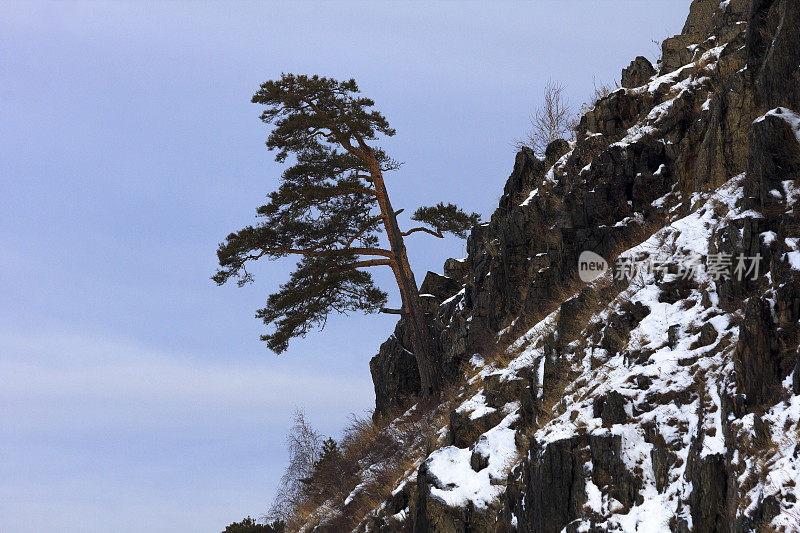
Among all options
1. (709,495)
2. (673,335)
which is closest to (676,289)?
(673,335)

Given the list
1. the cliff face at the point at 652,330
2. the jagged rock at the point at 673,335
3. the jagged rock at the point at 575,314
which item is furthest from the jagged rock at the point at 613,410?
the jagged rock at the point at 575,314

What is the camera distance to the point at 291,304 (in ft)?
70.7

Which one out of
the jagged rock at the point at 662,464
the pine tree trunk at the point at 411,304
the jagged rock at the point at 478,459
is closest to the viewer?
the jagged rock at the point at 662,464

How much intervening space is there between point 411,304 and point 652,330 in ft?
36.4

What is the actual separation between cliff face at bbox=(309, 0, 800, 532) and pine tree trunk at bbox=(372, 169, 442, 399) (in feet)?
5.42

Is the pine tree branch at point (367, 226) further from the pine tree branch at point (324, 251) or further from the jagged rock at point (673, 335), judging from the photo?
the jagged rock at point (673, 335)

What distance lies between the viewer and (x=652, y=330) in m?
11.7

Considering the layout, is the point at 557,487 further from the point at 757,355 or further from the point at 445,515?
the point at 757,355

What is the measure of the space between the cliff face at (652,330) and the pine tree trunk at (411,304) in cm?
165

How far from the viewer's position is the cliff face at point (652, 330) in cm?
912

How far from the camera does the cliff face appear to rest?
9.12 m

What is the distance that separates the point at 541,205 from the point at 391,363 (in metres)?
7.88

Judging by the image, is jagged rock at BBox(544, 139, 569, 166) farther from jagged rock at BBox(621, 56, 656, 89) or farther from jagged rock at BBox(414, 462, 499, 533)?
jagged rock at BBox(414, 462, 499, 533)

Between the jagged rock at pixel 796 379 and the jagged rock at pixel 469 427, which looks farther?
the jagged rock at pixel 469 427
